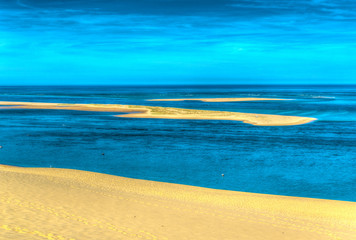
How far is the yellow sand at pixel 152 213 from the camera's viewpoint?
40.2 ft

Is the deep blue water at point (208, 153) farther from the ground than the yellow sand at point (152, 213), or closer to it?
closer to it

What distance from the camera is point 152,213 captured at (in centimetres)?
1466

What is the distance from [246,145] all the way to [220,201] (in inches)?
658

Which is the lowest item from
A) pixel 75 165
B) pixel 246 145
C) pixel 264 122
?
pixel 264 122

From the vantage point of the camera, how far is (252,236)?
12539 mm

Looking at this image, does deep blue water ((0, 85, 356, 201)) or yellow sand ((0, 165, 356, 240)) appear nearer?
yellow sand ((0, 165, 356, 240))

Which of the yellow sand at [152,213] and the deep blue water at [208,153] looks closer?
the yellow sand at [152,213]

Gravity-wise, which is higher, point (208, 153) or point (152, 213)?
point (152, 213)

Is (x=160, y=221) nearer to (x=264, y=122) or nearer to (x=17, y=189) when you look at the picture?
(x=17, y=189)

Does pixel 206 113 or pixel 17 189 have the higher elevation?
pixel 17 189

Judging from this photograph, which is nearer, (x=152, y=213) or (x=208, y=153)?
(x=152, y=213)

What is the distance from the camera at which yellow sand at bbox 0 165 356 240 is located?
1224 centimetres

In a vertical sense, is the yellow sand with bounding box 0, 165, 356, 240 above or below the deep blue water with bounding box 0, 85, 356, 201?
above

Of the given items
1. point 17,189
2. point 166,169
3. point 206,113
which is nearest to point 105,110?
point 206,113
